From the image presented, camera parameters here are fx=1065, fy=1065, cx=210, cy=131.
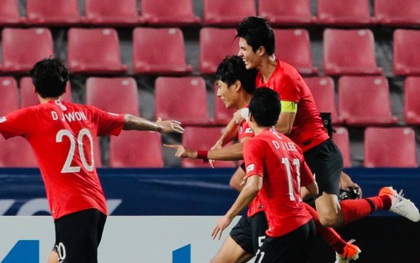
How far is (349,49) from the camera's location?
9.74m

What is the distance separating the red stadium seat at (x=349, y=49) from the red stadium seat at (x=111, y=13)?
1765 mm

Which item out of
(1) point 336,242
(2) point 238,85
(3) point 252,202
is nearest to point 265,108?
(3) point 252,202

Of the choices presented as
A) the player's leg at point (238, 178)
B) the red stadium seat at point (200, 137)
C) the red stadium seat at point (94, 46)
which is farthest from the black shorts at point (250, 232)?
the red stadium seat at point (94, 46)

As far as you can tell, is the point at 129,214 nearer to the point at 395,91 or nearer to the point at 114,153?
the point at 114,153

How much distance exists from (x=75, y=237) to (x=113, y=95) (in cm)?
354

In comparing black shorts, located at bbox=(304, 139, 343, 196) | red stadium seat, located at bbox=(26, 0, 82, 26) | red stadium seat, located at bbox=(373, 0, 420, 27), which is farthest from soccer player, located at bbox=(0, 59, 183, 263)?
red stadium seat, located at bbox=(373, 0, 420, 27)

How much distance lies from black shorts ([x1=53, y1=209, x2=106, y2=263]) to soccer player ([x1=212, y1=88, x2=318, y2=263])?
905 mm

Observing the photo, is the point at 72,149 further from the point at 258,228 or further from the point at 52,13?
the point at 52,13

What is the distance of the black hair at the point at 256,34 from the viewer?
6246 millimetres

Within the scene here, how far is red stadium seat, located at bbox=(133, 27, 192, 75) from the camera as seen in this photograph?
9461 millimetres

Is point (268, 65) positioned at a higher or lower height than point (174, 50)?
higher

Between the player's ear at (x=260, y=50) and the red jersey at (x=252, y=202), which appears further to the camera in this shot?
the player's ear at (x=260, y=50)

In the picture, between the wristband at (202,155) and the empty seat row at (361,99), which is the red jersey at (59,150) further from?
the empty seat row at (361,99)

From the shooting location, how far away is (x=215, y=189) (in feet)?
22.5
